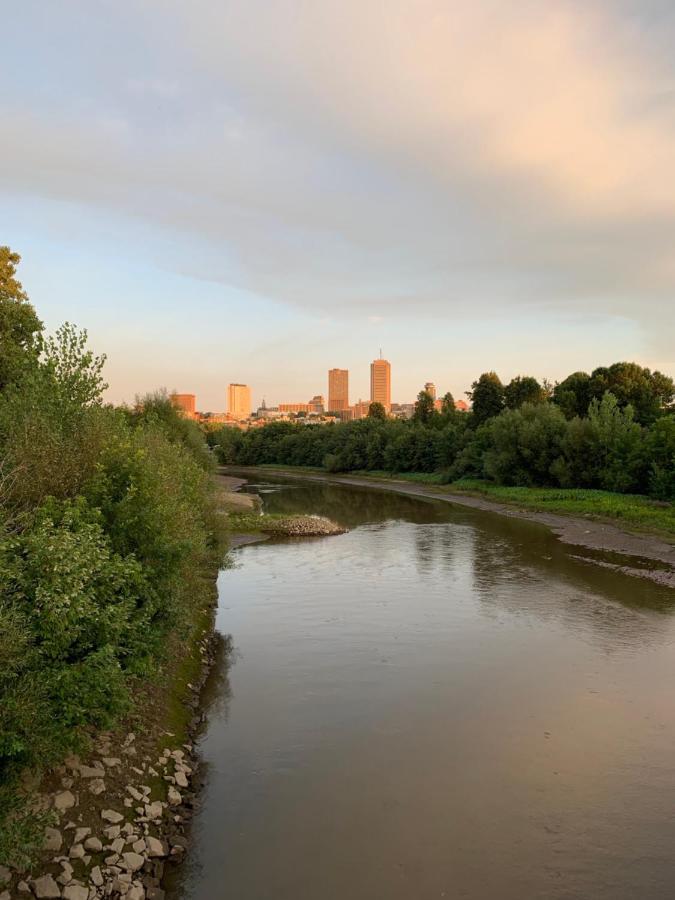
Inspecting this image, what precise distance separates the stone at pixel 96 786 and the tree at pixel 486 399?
84652mm

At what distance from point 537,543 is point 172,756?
3493 centimetres

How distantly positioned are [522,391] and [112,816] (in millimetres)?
87558

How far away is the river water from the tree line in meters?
28.3

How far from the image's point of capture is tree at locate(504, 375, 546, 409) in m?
91.9

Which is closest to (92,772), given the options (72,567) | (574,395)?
(72,567)

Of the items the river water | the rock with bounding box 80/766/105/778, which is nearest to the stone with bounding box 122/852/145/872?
the river water

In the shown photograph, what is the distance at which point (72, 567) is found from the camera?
11797 millimetres

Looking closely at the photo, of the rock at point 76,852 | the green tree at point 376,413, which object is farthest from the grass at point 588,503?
the green tree at point 376,413

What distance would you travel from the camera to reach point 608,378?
79312 millimetres

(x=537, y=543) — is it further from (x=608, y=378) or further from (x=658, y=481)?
(x=608, y=378)

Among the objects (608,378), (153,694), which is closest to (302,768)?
(153,694)

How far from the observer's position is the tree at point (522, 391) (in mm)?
91875

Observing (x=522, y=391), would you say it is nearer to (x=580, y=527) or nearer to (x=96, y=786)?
(x=580, y=527)

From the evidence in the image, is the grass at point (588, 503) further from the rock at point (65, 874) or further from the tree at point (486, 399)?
the rock at point (65, 874)
